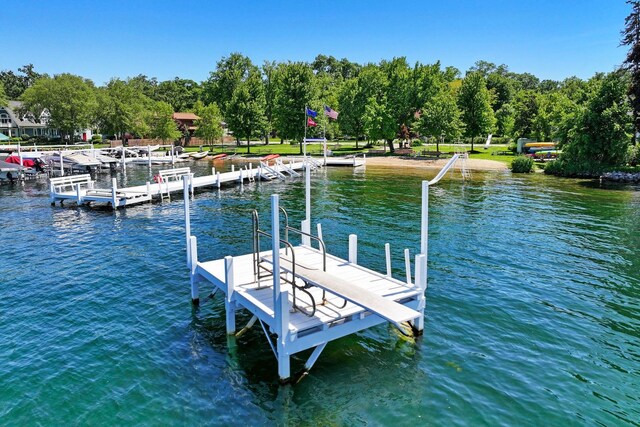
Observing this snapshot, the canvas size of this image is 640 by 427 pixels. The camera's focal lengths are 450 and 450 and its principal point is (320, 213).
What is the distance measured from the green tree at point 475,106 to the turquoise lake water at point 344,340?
42.2 metres

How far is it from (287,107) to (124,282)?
57752mm

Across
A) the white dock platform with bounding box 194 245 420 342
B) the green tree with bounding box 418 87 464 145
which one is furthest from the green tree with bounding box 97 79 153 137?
the white dock platform with bounding box 194 245 420 342

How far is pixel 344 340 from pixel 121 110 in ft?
273

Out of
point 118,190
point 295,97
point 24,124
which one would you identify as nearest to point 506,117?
point 295,97

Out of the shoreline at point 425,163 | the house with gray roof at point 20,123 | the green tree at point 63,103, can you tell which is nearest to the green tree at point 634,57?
the shoreline at point 425,163

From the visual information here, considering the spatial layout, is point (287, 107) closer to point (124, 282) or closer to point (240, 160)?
point (240, 160)

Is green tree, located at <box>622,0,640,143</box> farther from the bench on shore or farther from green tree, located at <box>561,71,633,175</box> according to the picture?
the bench on shore

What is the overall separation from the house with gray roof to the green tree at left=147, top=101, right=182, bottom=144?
2577 cm

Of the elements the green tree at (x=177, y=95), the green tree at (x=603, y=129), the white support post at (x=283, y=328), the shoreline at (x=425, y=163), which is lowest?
the white support post at (x=283, y=328)

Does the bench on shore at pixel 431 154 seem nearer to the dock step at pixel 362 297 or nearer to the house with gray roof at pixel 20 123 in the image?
the dock step at pixel 362 297

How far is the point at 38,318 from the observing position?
45.5 feet

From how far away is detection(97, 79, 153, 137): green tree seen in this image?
83625 millimetres

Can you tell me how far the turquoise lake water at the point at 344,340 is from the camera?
9547mm

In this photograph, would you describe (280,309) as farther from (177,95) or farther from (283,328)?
(177,95)
